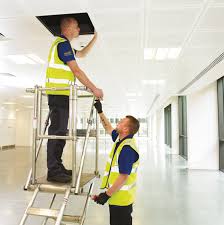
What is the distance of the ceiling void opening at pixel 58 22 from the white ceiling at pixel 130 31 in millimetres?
103

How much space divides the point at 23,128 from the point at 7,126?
215 centimetres

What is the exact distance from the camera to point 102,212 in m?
3.82

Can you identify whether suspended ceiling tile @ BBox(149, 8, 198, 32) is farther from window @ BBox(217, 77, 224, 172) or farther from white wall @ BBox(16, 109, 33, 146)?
white wall @ BBox(16, 109, 33, 146)

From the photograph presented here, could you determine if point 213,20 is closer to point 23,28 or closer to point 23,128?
point 23,28

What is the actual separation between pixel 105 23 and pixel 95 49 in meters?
1.20

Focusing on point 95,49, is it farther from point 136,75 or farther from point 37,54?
point 136,75

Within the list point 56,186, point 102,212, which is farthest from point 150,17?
point 102,212

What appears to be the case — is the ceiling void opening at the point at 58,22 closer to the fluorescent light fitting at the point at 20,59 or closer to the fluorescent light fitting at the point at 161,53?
the fluorescent light fitting at the point at 161,53

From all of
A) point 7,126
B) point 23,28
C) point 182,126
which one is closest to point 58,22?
point 23,28

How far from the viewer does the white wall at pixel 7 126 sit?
15428 mm

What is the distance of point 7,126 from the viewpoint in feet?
53.2

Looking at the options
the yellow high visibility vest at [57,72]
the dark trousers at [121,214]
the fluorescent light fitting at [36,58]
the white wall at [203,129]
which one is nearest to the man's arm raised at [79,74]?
the yellow high visibility vest at [57,72]

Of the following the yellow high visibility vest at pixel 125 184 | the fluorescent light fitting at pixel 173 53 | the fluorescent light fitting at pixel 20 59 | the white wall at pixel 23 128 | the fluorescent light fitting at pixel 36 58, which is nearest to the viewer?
the yellow high visibility vest at pixel 125 184

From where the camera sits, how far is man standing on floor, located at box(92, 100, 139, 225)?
1896mm
